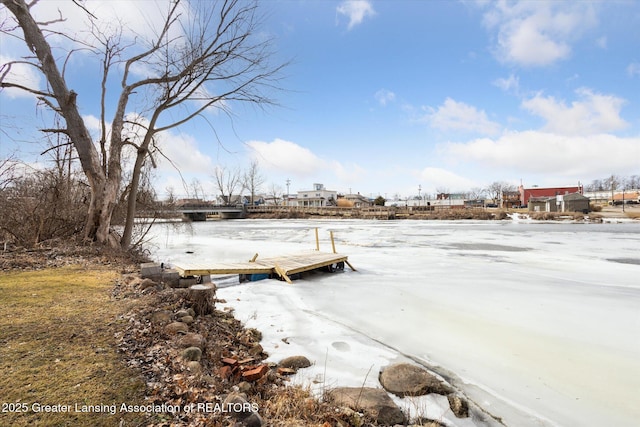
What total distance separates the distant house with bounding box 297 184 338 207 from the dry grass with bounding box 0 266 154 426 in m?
71.9

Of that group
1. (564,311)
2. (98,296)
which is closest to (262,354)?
(98,296)

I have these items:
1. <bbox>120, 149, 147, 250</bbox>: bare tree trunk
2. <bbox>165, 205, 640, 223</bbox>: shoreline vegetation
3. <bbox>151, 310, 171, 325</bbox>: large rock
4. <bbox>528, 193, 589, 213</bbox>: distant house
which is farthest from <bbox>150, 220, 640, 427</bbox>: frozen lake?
<bbox>528, 193, 589, 213</bbox>: distant house

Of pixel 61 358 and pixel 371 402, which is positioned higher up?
pixel 61 358

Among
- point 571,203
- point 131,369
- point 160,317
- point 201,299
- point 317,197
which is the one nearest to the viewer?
point 131,369

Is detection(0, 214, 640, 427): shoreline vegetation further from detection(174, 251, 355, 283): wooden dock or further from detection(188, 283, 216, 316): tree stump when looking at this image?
detection(174, 251, 355, 283): wooden dock

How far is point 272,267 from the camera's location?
7.75 metres

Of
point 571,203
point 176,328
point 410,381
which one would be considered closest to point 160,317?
point 176,328

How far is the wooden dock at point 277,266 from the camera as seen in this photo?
6.79m

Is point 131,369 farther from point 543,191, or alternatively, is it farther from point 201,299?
point 543,191

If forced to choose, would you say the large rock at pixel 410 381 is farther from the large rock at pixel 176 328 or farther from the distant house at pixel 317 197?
the distant house at pixel 317 197

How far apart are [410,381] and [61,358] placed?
3.00 meters

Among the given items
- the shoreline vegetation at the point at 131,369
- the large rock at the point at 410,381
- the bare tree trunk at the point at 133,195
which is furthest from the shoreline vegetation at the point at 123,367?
the bare tree trunk at the point at 133,195

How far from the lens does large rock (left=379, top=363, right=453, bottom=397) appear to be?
2.89m

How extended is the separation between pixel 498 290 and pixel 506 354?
10.2 feet
